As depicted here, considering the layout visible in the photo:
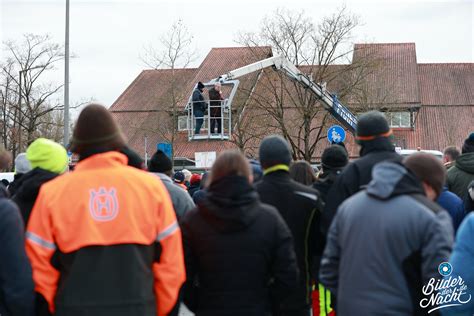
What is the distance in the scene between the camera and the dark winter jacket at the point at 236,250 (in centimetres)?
496

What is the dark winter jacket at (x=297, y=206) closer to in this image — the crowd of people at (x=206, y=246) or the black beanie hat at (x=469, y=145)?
the crowd of people at (x=206, y=246)

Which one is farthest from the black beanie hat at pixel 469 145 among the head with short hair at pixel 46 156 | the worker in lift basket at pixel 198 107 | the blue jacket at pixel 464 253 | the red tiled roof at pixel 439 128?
the red tiled roof at pixel 439 128

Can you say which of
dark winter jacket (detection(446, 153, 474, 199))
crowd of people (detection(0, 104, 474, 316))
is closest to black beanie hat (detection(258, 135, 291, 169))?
crowd of people (detection(0, 104, 474, 316))

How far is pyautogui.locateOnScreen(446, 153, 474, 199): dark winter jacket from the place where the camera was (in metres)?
8.89

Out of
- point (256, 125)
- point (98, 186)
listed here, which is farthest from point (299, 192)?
point (256, 125)

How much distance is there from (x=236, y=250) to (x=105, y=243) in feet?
3.06

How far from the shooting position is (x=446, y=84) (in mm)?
55500

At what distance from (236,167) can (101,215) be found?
41.1 inches

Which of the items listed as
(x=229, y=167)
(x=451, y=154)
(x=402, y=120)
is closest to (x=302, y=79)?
(x=451, y=154)

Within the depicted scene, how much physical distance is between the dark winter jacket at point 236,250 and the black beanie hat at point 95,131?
0.77m

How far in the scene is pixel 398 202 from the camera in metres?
4.70

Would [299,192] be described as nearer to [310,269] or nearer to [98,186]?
[310,269]

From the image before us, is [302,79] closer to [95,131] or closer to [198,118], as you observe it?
[198,118]

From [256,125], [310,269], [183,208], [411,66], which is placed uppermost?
[411,66]
